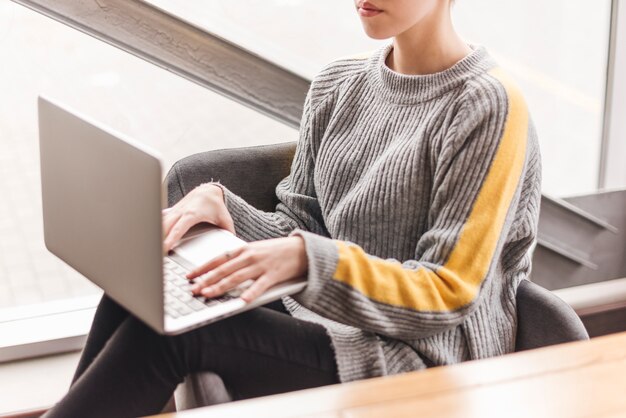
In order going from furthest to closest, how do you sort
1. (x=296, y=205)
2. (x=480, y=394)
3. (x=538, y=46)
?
1. (x=538, y=46)
2. (x=296, y=205)
3. (x=480, y=394)

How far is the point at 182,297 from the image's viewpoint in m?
1.18

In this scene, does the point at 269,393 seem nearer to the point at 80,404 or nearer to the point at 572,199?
the point at 80,404

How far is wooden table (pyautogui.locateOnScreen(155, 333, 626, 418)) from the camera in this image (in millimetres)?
955

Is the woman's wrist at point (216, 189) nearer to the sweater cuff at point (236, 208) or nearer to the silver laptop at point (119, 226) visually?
the sweater cuff at point (236, 208)

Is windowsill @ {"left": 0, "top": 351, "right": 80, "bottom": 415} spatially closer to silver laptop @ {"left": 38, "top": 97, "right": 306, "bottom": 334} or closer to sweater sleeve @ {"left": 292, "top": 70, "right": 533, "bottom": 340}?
silver laptop @ {"left": 38, "top": 97, "right": 306, "bottom": 334}

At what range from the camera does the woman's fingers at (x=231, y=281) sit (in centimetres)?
117

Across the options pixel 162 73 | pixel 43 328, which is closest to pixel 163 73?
pixel 162 73

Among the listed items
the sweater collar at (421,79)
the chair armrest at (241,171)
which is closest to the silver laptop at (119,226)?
the chair armrest at (241,171)

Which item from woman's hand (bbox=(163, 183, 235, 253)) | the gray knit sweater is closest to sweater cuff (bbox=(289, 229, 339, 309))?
the gray knit sweater

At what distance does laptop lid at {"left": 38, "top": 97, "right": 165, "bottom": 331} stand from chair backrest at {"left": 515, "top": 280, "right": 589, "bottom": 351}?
67 centimetres

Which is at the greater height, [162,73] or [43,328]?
[162,73]

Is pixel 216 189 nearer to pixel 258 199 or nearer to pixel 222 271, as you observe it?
pixel 258 199

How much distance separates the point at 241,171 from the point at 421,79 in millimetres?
411

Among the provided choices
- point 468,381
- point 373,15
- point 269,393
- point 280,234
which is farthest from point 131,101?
point 468,381
